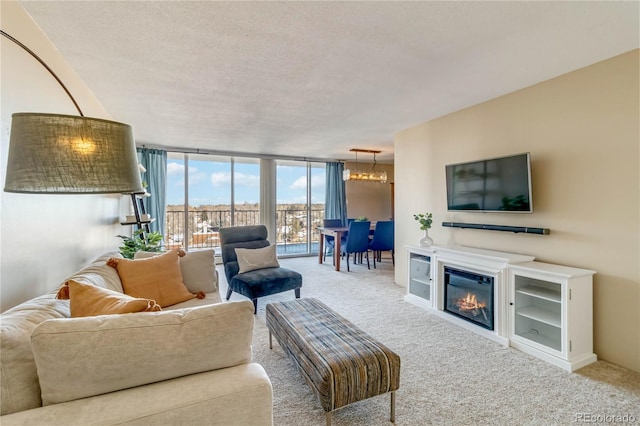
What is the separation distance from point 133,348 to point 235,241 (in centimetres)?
309

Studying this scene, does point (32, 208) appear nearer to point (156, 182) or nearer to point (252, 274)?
point (252, 274)

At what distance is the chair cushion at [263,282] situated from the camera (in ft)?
11.1

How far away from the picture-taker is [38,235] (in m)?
1.79

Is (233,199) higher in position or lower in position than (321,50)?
lower

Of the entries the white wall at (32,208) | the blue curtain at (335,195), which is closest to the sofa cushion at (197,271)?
the white wall at (32,208)

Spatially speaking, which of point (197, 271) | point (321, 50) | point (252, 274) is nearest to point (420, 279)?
point (252, 274)

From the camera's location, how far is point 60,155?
3.51ft

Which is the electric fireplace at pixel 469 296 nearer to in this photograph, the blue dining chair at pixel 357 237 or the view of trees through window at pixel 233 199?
the blue dining chair at pixel 357 237

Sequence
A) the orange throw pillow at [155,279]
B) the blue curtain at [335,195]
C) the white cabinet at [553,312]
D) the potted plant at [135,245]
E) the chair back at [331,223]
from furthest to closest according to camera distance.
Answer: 1. the blue curtain at [335,195]
2. the chair back at [331,223]
3. the potted plant at [135,245]
4. the white cabinet at [553,312]
5. the orange throw pillow at [155,279]

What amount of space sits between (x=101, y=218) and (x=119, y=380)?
2979 millimetres

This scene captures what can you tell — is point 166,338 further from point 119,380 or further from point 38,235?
point 38,235

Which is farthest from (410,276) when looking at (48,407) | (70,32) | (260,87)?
(70,32)

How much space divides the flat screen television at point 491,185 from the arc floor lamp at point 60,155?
3101 millimetres

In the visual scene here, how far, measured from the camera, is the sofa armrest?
883mm
